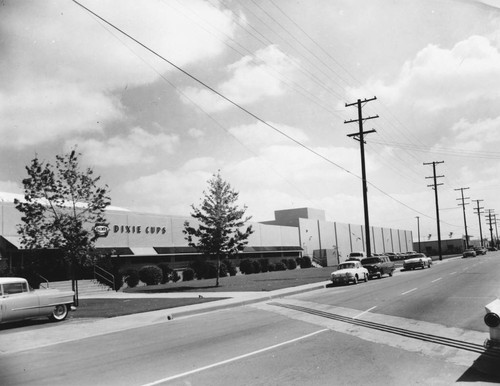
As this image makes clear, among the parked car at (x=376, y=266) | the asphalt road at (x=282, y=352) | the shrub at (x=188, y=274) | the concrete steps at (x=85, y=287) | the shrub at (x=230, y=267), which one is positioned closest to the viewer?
the asphalt road at (x=282, y=352)

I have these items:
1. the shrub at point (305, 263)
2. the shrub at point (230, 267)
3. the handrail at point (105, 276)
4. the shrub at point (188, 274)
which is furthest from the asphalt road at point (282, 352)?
the shrub at point (305, 263)

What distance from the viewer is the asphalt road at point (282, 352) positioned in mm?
6672

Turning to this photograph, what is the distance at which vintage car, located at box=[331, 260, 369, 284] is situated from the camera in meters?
26.0

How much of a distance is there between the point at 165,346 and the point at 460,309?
848cm

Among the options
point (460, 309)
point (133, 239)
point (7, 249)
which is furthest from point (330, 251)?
point (460, 309)

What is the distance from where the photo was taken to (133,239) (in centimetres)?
3491

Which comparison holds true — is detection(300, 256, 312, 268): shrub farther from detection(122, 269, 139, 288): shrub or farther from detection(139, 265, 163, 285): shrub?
detection(122, 269, 139, 288): shrub

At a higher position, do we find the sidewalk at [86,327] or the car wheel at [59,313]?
the car wheel at [59,313]

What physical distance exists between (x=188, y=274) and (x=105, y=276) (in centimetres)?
743

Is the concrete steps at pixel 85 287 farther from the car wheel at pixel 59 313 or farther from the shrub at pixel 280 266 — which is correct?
the shrub at pixel 280 266

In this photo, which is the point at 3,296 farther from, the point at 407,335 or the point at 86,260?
the point at 407,335

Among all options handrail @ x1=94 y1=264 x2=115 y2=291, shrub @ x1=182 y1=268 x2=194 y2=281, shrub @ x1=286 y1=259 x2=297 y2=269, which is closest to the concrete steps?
handrail @ x1=94 y1=264 x2=115 y2=291

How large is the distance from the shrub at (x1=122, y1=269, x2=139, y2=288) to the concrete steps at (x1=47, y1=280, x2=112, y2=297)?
5.71ft

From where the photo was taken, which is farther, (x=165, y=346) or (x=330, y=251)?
(x=330, y=251)
